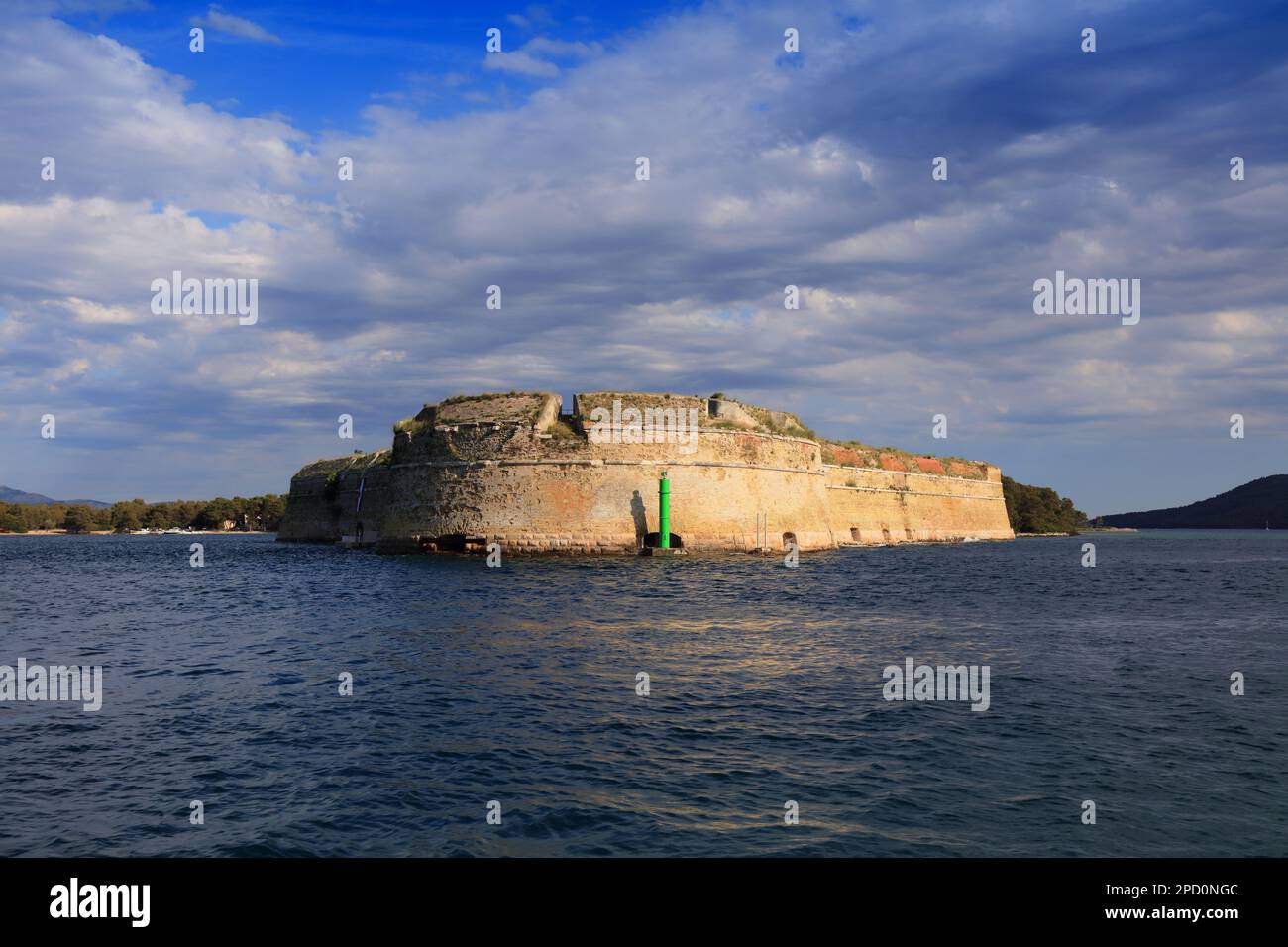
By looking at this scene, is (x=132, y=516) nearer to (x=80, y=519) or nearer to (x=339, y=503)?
(x=80, y=519)

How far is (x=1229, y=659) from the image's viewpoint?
14953 mm

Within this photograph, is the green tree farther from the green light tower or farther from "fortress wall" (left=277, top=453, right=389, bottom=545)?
the green light tower

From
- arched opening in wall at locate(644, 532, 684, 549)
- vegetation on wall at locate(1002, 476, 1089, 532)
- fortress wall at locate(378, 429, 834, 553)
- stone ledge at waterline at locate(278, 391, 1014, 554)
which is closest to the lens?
fortress wall at locate(378, 429, 834, 553)

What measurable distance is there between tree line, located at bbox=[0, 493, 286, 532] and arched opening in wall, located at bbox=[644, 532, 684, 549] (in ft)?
387

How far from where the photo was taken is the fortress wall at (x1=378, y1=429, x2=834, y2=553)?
3800 cm

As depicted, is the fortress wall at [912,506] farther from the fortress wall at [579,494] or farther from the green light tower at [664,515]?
the green light tower at [664,515]

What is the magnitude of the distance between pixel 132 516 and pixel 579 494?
138m

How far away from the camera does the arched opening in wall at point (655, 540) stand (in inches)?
1508

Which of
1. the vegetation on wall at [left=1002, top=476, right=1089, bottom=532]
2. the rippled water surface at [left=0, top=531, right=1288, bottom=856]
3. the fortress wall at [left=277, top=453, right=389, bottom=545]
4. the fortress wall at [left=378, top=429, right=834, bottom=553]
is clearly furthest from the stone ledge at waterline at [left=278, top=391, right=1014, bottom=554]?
the vegetation on wall at [left=1002, top=476, right=1089, bottom=532]

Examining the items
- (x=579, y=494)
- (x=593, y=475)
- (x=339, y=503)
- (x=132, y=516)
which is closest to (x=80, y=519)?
Answer: (x=132, y=516)

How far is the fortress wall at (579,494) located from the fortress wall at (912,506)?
21108 mm
